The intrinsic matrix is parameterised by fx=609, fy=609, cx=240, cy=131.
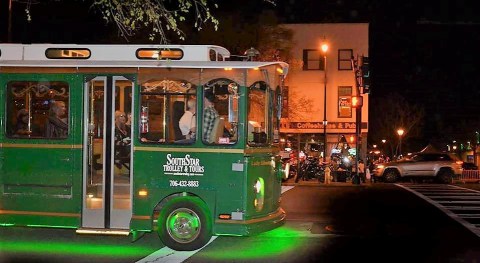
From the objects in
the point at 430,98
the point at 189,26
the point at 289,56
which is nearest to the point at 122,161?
the point at 189,26

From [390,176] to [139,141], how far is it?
22251 mm

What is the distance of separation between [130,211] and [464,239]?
6.20 metres

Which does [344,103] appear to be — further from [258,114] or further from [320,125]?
[258,114]

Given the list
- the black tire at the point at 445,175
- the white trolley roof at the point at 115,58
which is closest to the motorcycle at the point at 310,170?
the black tire at the point at 445,175

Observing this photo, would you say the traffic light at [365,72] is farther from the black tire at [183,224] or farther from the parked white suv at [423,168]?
the black tire at [183,224]

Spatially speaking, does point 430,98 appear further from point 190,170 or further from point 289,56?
point 190,170

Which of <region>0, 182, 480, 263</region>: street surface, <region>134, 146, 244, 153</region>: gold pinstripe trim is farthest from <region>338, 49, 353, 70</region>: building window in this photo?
<region>134, 146, 244, 153</region>: gold pinstripe trim

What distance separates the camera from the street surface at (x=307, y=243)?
946 centimetres

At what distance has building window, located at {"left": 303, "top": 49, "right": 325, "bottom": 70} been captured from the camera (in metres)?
41.0

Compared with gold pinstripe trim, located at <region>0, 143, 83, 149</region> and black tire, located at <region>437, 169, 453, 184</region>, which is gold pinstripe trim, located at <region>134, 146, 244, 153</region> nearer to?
gold pinstripe trim, located at <region>0, 143, 83, 149</region>

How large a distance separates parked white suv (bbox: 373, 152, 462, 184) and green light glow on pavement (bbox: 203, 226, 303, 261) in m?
19.1

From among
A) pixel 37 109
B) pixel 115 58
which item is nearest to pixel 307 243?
pixel 115 58

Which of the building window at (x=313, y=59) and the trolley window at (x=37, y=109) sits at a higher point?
the building window at (x=313, y=59)

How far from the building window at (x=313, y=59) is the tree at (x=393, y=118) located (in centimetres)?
2542
